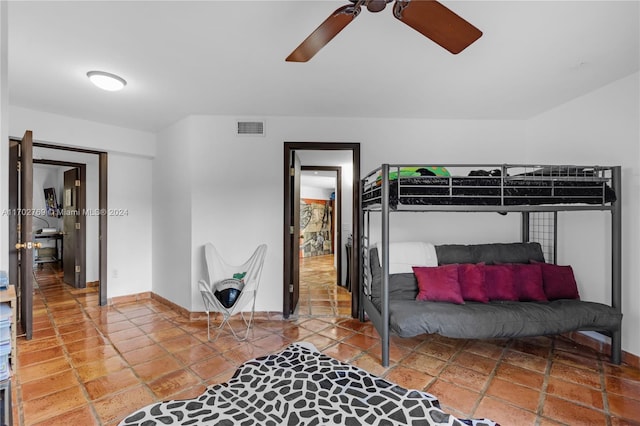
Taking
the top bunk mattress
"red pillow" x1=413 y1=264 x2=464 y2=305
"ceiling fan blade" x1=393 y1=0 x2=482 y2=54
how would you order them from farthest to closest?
1. "red pillow" x1=413 y1=264 x2=464 y2=305
2. the top bunk mattress
3. "ceiling fan blade" x1=393 y1=0 x2=482 y2=54

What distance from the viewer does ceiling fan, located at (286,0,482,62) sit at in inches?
45.6

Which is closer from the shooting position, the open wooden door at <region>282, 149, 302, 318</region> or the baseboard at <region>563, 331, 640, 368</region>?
the baseboard at <region>563, 331, 640, 368</region>

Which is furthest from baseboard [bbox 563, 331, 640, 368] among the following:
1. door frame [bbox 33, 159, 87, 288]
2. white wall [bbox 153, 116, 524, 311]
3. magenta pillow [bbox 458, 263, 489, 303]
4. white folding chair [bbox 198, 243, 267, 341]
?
door frame [bbox 33, 159, 87, 288]

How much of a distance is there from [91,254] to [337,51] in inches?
189

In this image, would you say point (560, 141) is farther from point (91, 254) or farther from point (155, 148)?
point (91, 254)

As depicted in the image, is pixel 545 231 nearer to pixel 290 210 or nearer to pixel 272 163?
pixel 290 210

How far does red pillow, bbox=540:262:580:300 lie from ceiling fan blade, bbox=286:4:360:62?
9.31ft

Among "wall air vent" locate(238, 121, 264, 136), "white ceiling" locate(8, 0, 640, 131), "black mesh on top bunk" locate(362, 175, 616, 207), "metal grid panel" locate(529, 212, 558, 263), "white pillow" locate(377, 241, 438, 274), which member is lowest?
"white pillow" locate(377, 241, 438, 274)

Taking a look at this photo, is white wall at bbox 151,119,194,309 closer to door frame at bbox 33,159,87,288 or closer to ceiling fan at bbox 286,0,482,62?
door frame at bbox 33,159,87,288

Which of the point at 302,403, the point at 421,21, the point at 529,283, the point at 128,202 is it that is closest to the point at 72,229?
the point at 128,202

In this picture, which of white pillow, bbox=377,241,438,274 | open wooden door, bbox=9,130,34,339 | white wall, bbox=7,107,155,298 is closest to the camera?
open wooden door, bbox=9,130,34,339

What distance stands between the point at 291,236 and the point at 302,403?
5.97 feet

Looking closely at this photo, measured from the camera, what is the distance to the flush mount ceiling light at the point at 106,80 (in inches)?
89.0

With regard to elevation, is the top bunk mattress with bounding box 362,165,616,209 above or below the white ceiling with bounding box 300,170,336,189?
below
